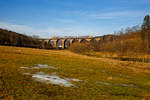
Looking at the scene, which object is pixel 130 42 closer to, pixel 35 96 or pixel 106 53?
pixel 106 53

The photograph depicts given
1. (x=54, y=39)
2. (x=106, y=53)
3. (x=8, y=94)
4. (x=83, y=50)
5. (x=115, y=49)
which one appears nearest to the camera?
(x=8, y=94)

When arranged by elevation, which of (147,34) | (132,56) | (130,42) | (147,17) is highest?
(147,17)

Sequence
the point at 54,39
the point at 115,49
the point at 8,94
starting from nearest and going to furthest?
the point at 8,94, the point at 115,49, the point at 54,39

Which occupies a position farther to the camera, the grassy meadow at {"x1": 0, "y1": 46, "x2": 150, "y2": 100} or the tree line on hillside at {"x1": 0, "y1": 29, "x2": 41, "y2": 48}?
the tree line on hillside at {"x1": 0, "y1": 29, "x2": 41, "y2": 48}

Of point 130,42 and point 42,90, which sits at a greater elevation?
point 130,42

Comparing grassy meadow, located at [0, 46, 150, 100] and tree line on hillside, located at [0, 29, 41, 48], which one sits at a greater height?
tree line on hillside, located at [0, 29, 41, 48]

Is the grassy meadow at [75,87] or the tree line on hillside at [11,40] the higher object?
the tree line on hillside at [11,40]

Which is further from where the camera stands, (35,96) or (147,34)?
(147,34)

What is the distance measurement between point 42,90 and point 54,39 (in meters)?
127

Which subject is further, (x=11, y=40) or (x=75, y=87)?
(x=11, y=40)

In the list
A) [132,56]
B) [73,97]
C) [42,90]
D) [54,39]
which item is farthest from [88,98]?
[54,39]

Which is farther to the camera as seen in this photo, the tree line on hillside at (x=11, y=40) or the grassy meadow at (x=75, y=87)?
the tree line on hillside at (x=11, y=40)

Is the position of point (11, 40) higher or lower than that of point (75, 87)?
higher

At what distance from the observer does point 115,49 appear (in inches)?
1855
